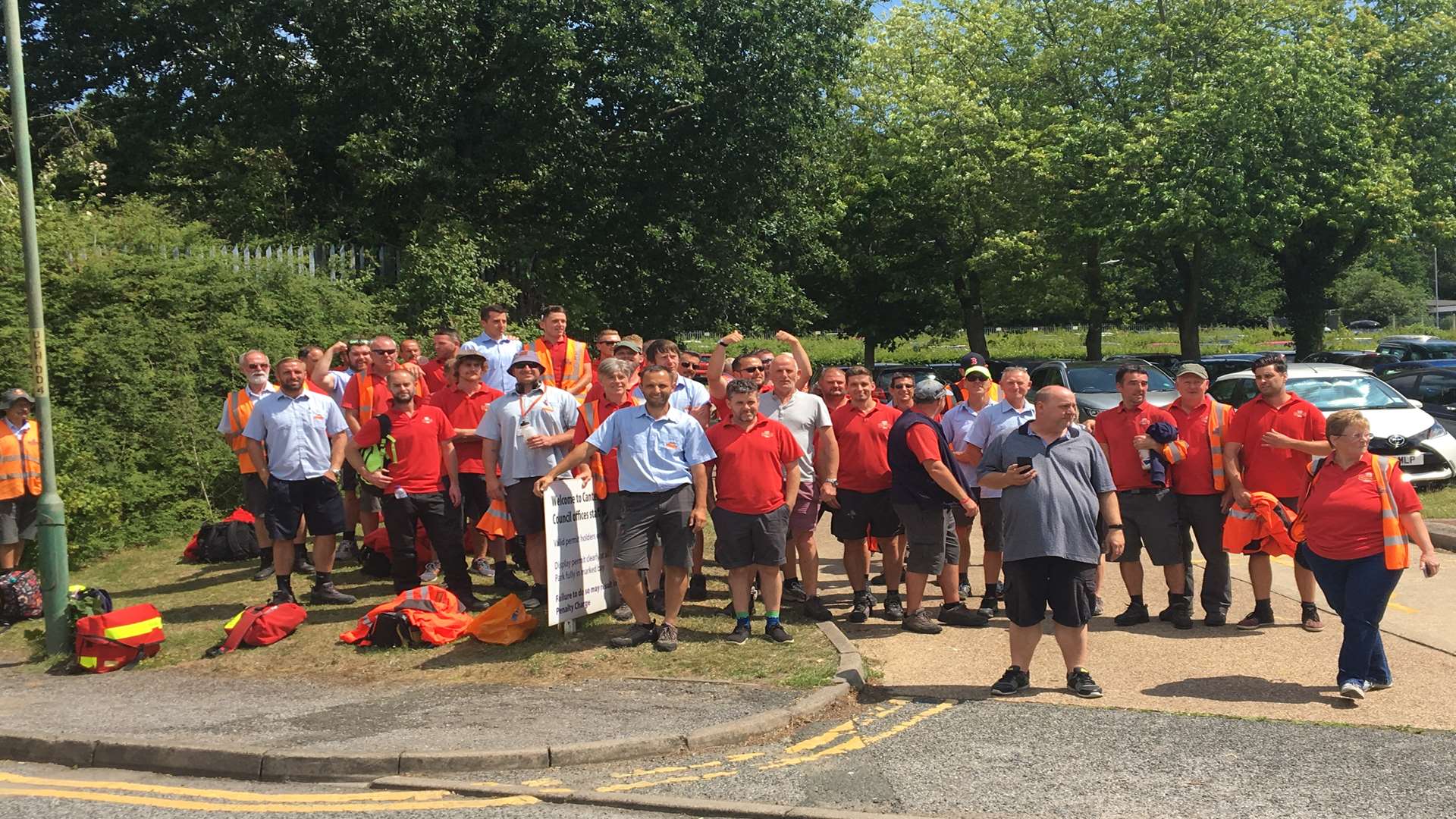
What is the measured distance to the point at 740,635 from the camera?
8.08m

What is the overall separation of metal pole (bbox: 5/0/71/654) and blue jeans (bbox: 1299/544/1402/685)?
8223 millimetres

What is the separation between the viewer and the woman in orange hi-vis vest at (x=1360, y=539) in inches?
259

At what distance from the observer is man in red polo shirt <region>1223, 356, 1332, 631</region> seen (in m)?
8.20

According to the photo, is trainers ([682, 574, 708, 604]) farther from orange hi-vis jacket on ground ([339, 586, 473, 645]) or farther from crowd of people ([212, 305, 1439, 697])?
orange hi-vis jacket on ground ([339, 586, 473, 645])

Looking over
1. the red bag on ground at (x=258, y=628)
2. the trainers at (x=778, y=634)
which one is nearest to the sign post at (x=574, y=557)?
the trainers at (x=778, y=634)

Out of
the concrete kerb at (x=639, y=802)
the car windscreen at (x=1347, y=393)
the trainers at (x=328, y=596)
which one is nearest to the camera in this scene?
the concrete kerb at (x=639, y=802)

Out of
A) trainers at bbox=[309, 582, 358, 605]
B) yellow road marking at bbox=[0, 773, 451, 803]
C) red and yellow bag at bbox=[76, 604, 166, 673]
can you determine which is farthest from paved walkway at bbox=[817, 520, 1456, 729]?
red and yellow bag at bbox=[76, 604, 166, 673]

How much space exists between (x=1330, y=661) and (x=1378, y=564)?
1.06m

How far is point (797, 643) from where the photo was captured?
7938 millimetres

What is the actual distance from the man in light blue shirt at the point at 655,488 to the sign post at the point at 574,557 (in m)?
0.25

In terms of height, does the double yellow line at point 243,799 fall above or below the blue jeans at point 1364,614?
below

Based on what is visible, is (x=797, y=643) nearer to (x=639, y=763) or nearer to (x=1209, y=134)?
(x=639, y=763)

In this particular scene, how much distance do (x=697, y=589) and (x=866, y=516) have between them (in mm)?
1669

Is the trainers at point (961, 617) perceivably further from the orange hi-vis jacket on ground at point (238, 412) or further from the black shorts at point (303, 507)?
the orange hi-vis jacket on ground at point (238, 412)
